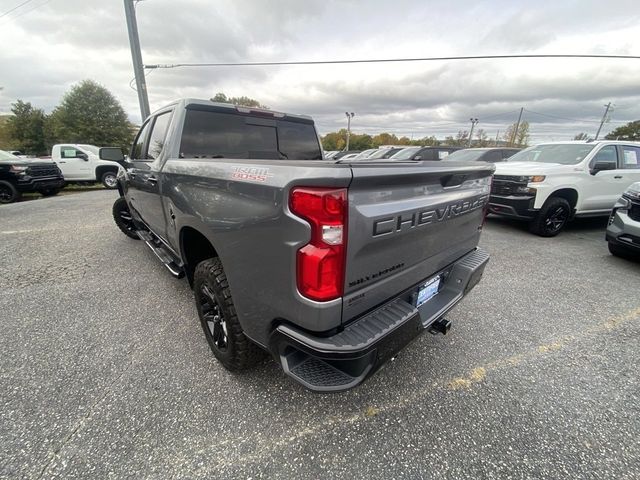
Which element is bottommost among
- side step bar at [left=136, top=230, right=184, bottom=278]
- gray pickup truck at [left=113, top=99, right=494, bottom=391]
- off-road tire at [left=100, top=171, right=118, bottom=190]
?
off-road tire at [left=100, top=171, right=118, bottom=190]

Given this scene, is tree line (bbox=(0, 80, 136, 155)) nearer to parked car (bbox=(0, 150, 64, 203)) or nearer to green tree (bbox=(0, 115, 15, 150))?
green tree (bbox=(0, 115, 15, 150))

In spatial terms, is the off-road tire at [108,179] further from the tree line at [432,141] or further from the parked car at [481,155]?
the tree line at [432,141]

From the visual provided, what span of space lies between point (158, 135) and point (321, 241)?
281cm

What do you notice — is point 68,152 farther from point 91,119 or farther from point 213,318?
point 91,119

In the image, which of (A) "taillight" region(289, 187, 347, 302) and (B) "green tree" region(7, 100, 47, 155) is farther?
(B) "green tree" region(7, 100, 47, 155)

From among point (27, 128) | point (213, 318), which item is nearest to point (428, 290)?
point (213, 318)

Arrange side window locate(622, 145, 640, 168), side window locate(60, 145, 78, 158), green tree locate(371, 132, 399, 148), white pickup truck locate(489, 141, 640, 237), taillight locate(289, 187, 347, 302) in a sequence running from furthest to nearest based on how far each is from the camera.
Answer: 1. green tree locate(371, 132, 399, 148)
2. side window locate(60, 145, 78, 158)
3. side window locate(622, 145, 640, 168)
4. white pickup truck locate(489, 141, 640, 237)
5. taillight locate(289, 187, 347, 302)

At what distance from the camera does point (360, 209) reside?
129cm

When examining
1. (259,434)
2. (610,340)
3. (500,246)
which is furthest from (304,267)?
(500,246)

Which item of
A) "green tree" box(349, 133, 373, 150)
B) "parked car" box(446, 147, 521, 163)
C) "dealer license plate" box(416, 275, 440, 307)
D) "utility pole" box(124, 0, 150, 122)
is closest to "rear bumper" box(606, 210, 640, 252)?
"dealer license plate" box(416, 275, 440, 307)

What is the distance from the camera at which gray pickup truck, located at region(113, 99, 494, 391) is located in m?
1.27

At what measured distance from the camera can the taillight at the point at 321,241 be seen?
1.22m

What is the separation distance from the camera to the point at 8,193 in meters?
9.45

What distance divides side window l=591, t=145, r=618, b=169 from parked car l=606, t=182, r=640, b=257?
196 centimetres
